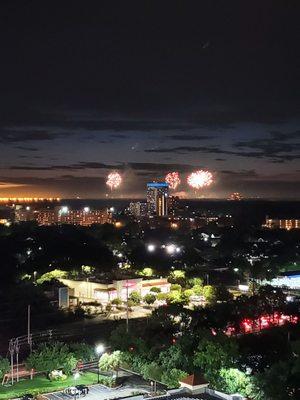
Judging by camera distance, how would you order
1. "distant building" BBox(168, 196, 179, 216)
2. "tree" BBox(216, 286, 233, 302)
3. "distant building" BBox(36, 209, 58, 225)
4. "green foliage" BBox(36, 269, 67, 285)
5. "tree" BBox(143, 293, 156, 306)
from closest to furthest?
"tree" BBox(216, 286, 233, 302) < "tree" BBox(143, 293, 156, 306) < "green foliage" BBox(36, 269, 67, 285) < "distant building" BBox(36, 209, 58, 225) < "distant building" BBox(168, 196, 179, 216)

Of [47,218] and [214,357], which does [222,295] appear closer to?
[214,357]

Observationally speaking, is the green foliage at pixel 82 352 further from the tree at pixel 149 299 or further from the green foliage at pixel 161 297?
the green foliage at pixel 161 297

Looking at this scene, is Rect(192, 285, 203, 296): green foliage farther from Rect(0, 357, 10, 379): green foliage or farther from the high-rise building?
the high-rise building

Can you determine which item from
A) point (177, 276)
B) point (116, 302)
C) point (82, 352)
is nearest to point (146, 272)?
point (177, 276)

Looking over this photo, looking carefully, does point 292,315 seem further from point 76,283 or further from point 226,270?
point 226,270

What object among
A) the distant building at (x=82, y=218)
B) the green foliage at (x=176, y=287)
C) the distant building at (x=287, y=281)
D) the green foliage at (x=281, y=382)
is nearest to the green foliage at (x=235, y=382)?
the green foliage at (x=281, y=382)

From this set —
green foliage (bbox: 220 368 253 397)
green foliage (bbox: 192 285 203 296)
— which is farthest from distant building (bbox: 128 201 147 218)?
green foliage (bbox: 220 368 253 397)
